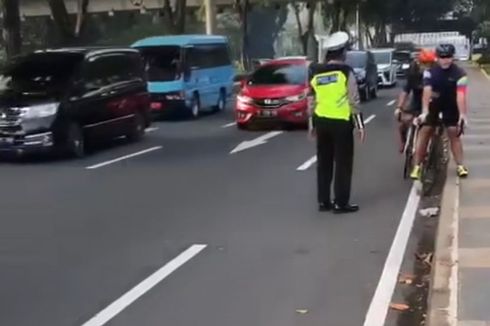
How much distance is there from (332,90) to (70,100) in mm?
7816

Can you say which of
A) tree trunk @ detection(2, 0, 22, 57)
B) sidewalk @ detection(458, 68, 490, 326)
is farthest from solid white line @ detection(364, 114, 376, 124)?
tree trunk @ detection(2, 0, 22, 57)

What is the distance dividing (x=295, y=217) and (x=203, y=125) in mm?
13597

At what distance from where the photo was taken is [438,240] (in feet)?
29.8

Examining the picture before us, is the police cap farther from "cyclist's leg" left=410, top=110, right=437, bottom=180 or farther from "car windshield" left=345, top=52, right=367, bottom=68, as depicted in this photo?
"car windshield" left=345, top=52, right=367, bottom=68

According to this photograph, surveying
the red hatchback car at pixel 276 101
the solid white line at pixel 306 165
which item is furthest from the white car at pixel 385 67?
the solid white line at pixel 306 165

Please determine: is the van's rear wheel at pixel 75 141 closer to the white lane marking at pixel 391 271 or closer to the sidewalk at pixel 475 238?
the sidewalk at pixel 475 238

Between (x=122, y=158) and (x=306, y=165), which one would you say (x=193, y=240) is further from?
(x=122, y=158)

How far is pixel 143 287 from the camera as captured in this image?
7957 millimetres

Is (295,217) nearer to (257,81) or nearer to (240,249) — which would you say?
(240,249)

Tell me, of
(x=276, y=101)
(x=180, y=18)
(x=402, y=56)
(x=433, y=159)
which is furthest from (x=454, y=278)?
(x=402, y=56)

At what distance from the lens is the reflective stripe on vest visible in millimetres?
10883

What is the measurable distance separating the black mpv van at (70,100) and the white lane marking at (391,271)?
750cm

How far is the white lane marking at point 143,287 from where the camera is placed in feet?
23.3

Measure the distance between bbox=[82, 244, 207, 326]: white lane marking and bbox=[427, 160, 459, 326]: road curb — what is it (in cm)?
218
